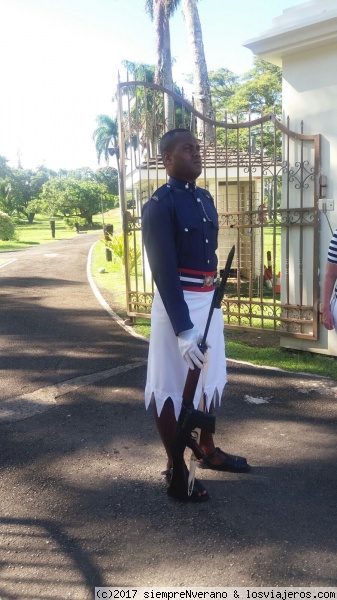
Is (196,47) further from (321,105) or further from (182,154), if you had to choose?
(182,154)

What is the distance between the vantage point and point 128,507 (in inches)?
127

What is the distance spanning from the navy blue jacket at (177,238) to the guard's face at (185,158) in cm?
6

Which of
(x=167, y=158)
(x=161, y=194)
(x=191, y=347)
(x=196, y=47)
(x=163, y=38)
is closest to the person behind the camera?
(x=191, y=347)

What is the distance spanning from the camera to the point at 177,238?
318cm

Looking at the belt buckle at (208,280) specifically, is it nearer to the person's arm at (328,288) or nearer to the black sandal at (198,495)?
the person's arm at (328,288)

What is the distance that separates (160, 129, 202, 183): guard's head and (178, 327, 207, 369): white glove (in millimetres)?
929

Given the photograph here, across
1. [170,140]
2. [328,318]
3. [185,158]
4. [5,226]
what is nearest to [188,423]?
[328,318]

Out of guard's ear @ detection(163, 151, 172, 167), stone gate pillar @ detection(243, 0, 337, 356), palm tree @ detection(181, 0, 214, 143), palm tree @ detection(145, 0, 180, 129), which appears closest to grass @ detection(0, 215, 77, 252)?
palm tree @ detection(145, 0, 180, 129)

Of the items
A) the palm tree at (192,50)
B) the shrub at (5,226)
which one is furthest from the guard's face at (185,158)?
the shrub at (5,226)

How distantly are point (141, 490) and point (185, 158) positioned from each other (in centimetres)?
201

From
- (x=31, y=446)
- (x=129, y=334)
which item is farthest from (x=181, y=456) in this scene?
(x=129, y=334)

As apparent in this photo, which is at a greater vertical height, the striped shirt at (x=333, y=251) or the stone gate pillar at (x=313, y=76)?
the stone gate pillar at (x=313, y=76)

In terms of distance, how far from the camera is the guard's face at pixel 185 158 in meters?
3.21

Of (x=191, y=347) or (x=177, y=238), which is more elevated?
(x=177, y=238)
